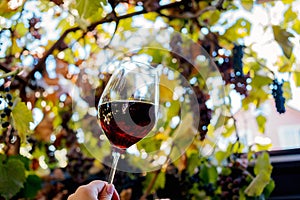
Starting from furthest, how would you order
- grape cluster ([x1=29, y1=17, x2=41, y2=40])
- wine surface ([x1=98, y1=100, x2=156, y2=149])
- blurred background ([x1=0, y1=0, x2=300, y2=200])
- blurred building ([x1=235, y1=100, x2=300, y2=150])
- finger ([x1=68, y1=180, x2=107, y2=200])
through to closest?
blurred building ([x1=235, y1=100, x2=300, y2=150]) < blurred background ([x1=0, y1=0, x2=300, y2=200]) < grape cluster ([x1=29, y1=17, x2=41, y2=40]) < wine surface ([x1=98, y1=100, x2=156, y2=149]) < finger ([x1=68, y1=180, x2=107, y2=200])

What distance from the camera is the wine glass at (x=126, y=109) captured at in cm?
66

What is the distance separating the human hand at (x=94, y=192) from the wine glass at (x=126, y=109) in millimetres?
48

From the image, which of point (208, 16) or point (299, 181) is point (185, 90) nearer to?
point (208, 16)

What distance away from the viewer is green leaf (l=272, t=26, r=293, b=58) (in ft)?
3.07

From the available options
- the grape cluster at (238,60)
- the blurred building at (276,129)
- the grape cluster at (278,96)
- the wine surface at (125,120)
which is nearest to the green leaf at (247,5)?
the grape cluster at (238,60)

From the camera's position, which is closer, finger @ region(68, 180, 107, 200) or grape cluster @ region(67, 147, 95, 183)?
finger @ region(68, 180, 107, 200)

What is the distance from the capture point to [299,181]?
1280mm

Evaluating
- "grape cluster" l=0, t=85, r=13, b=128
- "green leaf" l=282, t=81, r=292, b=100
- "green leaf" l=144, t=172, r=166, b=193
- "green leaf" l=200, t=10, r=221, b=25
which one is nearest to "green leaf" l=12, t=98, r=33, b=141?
"grape cluster" l=0, t=85, r=13, b=128

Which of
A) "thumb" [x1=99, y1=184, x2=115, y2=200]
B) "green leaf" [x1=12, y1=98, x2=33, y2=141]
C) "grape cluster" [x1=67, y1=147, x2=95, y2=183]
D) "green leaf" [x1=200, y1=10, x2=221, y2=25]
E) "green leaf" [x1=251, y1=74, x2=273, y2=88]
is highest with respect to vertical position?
"green leaf" [x1=200, y1=10, x2=221, y2=25]

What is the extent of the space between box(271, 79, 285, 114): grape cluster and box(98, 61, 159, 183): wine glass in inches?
13.2

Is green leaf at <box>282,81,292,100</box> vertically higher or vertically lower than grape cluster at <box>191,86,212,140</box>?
higher

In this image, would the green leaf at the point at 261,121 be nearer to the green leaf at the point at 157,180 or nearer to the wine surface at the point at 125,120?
the green leaf at the point at 157,180

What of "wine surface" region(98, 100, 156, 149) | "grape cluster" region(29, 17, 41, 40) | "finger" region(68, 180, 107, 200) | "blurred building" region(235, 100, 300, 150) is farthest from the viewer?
"blurred building" region(235, 100, 300, 150)

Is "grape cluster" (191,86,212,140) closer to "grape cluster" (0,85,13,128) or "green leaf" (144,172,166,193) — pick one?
"green leaf" (144,172,166,193)
